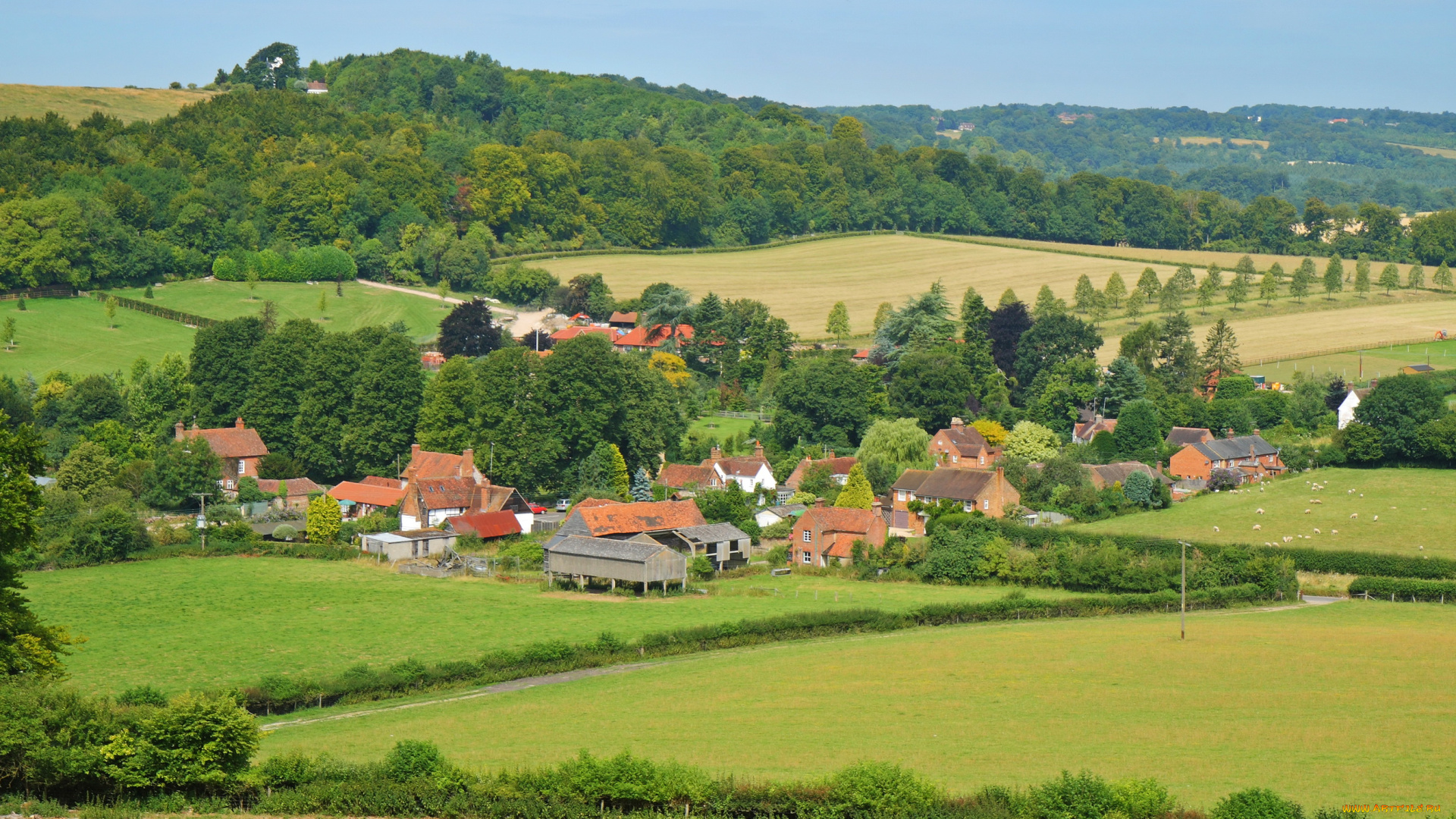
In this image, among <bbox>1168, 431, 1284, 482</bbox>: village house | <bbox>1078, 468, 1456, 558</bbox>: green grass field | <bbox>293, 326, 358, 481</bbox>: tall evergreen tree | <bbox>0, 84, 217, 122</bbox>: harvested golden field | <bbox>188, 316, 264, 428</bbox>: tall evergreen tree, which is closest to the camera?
<bbox>1078, 468, 1456, 558</bbox>: green grass field

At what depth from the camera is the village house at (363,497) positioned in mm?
59781

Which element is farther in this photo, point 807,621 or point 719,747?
point 807,621

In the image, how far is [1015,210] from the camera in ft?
483

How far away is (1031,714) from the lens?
30.7 meters

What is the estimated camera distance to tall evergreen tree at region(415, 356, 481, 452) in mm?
64188

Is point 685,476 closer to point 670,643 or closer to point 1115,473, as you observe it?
point 1115,473

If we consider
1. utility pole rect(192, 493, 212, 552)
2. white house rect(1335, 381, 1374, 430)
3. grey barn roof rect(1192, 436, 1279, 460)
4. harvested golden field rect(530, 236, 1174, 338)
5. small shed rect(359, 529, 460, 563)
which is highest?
harvested golden field rect(530, 236, 1174, 338)

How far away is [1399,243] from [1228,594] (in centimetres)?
9975

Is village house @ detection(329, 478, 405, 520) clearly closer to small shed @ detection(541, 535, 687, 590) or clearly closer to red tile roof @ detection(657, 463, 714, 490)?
red tile roof @ detection(657, 463, 714, 490)

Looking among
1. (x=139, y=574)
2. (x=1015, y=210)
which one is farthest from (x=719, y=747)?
(x=1015, y=210)

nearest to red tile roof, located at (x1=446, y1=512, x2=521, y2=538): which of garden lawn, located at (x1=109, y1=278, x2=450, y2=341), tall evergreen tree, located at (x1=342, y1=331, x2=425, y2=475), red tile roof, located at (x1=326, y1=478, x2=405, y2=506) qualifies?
red tile roof, located at (x1=326, y1=478, x2=405, y2=506)

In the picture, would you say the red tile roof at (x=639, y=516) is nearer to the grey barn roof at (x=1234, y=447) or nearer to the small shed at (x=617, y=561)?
the small shed at (x=617, y=561)

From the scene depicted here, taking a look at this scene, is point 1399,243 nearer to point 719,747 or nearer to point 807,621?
point 807,621

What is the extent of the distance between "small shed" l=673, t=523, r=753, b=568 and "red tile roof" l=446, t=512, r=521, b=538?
785 centimetres
